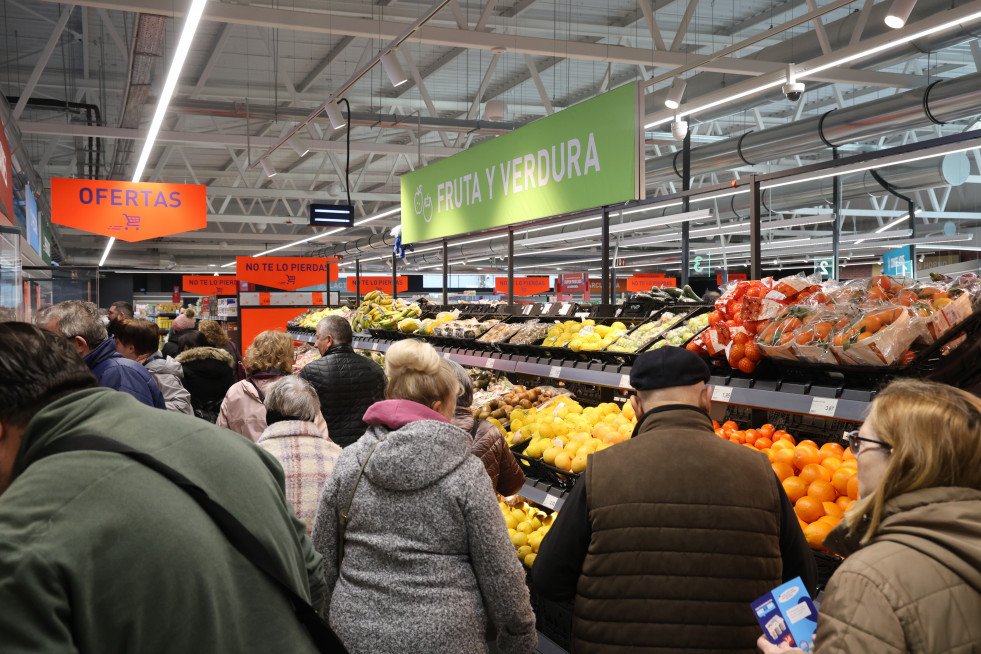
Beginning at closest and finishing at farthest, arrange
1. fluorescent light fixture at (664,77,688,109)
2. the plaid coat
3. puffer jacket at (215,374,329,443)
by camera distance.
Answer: the plaid coat
puffer jacket at (215,374,329,443)
fluorescent light fixture at (664,77,688,109)

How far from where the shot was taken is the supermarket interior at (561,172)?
2.70 meters

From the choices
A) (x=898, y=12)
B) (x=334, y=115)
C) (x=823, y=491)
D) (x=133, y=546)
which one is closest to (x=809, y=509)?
(x=823, y=491)

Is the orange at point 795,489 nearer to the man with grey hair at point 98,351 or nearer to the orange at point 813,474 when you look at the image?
the orange at point 813,474

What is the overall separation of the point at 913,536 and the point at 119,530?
1.26 metres

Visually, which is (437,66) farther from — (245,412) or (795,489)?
(795,489)

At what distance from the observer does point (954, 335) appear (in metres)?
2.19

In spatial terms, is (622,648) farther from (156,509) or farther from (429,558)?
(156,509)

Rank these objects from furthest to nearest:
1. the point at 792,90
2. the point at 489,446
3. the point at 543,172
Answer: the point at 792,90 < the point at 543,172 < the point at 489,446

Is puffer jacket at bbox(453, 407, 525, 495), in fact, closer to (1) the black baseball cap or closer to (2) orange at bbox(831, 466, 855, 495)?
(1) the black baseball cap

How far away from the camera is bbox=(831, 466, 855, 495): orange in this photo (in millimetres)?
2549

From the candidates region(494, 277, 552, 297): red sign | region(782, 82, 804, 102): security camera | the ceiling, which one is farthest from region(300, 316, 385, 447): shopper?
region(494, 277, 552, 297): red sign

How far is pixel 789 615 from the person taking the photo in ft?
5.05

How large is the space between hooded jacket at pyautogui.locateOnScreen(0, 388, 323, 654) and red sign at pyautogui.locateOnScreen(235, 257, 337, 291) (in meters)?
13.1

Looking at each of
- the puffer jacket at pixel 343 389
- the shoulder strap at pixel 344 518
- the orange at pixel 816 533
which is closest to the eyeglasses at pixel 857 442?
the orange at pixel 816 533
